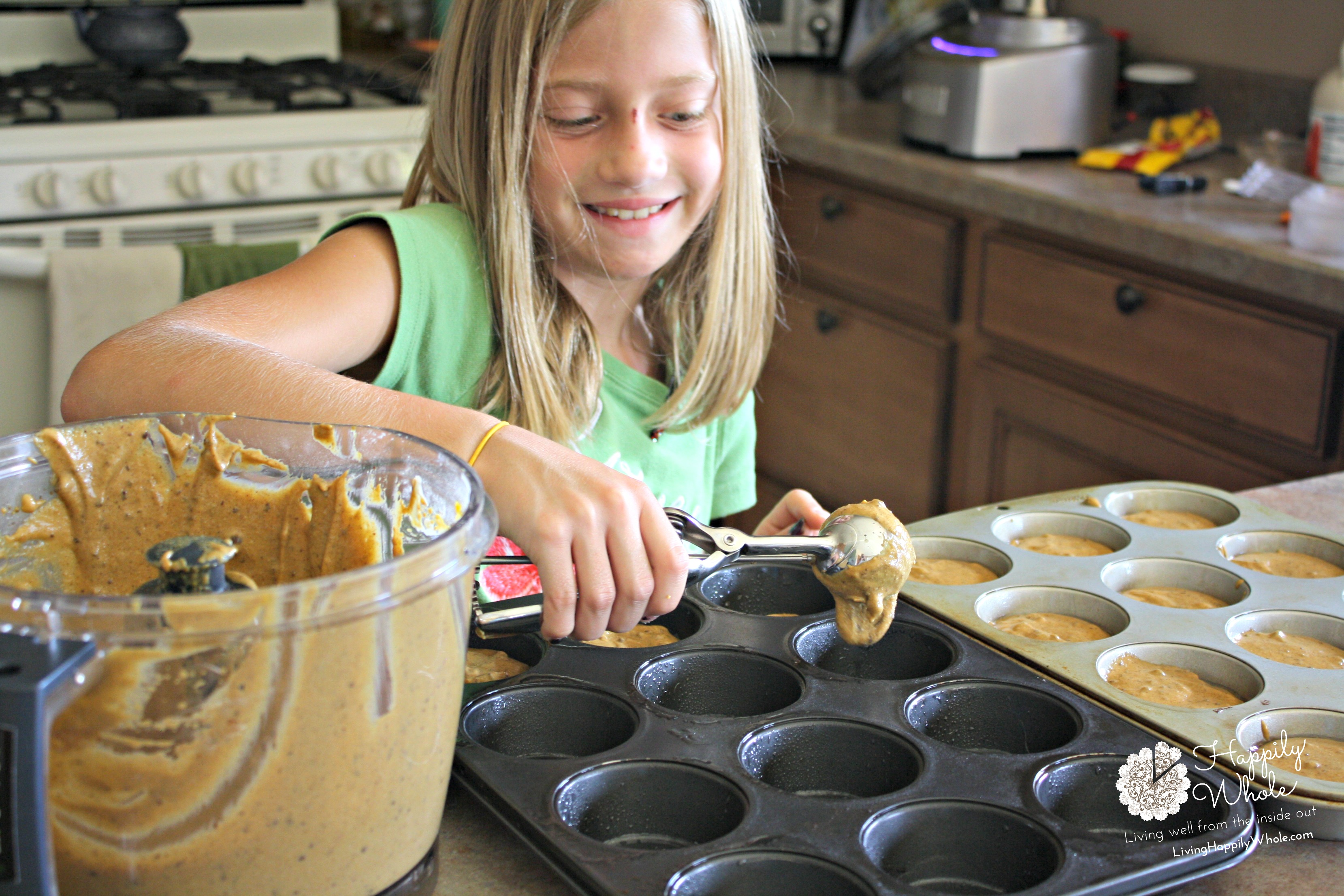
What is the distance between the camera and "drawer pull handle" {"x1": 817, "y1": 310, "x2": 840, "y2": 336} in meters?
2.62

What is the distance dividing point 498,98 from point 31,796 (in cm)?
81

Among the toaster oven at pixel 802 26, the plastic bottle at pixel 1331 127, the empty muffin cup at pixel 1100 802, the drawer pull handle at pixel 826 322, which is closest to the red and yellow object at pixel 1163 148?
the plastic bottle at pixel 1331 127

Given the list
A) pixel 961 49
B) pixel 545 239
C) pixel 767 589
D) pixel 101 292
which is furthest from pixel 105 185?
pixel 767 589

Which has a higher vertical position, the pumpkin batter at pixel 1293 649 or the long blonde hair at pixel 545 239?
the long blonde hair at pixel 545 239

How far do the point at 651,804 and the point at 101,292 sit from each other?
63.6 inches

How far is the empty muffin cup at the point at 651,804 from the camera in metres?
0.70

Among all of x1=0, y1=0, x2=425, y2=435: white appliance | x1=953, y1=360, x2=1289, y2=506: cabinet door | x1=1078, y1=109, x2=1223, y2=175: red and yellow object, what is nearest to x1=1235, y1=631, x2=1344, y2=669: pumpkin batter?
x1=953, y1=360, x2=1289, y2=506: cabinet door

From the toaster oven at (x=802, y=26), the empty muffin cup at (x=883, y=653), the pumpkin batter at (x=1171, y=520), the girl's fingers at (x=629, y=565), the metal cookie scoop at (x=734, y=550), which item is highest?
the toaster oven at (x=802, y=26)

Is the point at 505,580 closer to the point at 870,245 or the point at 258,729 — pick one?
the point at 258,729

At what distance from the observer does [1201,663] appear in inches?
34.7

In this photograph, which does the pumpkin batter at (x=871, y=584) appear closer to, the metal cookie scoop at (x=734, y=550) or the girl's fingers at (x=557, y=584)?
the metal cookie scoop at (x=734, y=550)

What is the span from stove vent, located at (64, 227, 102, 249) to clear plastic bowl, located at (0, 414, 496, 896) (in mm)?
1970

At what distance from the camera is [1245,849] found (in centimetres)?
64

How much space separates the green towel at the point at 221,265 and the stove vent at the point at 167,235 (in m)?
0.25
